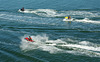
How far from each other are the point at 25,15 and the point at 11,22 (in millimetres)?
9680

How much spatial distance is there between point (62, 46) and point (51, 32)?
1029cm

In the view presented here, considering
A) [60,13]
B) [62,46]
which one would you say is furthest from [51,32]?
[60,13]

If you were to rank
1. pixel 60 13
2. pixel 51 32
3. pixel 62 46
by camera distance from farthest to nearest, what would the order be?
pixel 60 13 < pixel 51 32 < pixel 62 46

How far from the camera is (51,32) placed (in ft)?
167

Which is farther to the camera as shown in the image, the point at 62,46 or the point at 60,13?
the point at 60,13

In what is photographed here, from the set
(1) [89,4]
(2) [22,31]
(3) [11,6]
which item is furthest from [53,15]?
(3) [11,6]

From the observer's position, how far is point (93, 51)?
38.8 meters

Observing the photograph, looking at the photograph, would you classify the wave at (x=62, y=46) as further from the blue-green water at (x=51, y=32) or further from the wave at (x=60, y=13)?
the wave at (x=60, y=13)

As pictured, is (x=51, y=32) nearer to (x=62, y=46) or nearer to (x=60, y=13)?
(x=62, y=46)

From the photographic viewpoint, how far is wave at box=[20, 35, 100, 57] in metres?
39.1

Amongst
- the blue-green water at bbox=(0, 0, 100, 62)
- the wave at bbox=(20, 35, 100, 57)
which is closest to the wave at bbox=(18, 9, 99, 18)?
the blue-green water at bbox=(0, 0, 100, 62)

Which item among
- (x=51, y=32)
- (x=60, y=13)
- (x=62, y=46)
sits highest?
(x=60, y=13)

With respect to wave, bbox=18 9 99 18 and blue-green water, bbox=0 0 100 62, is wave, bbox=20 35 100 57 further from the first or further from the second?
wave, bbox=18 9 99 18

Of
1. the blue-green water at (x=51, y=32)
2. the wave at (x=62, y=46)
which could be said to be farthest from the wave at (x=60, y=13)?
the wave at (x=62, y=46)
